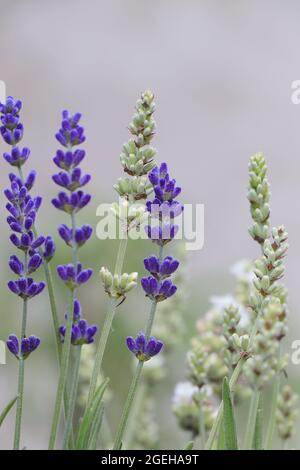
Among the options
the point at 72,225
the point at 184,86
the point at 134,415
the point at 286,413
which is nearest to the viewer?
the point at 72,225

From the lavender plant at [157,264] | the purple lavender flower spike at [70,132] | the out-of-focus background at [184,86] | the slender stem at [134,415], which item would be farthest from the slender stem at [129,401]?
the out-of-focus background at [184,86]

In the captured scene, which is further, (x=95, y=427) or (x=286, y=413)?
(x=286, y=413)

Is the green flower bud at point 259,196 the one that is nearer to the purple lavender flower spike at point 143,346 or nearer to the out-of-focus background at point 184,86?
the purple lavender flower spike at point 143,346

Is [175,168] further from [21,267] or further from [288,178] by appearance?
[21,267]

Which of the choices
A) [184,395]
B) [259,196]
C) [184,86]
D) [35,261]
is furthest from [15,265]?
[184,86]

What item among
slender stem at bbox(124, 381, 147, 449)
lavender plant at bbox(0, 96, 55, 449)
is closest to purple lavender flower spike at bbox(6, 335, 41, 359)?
lavender plant at bbox(0, 96, 55, 449)

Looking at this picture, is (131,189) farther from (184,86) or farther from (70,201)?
(184,86)

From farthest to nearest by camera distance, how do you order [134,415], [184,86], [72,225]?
[184,86] → [134,415] → [72,225]
